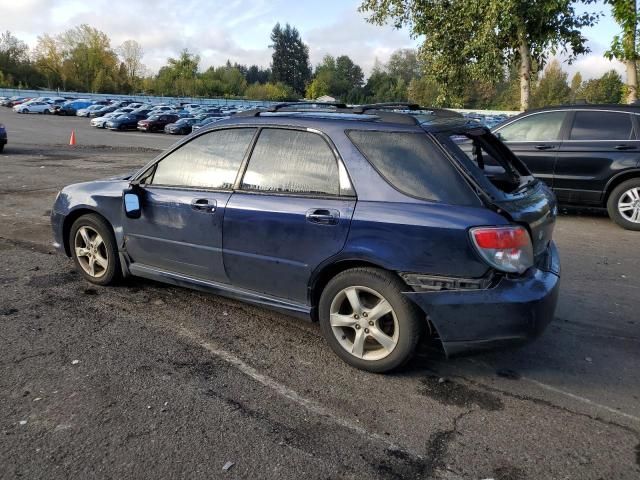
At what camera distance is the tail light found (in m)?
3.22

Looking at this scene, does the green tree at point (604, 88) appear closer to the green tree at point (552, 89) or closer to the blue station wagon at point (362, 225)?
the green tree at point (552, 89)

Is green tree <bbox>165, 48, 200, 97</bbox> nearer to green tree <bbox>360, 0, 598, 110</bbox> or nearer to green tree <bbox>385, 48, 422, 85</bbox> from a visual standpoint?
green tree <bbox>385, 48, 422, 85</bbox>

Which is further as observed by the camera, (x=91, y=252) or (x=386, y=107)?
(x=91, y=252)

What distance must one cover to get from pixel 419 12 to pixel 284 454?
1605 centimetres

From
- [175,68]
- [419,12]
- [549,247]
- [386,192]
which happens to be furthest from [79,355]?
[175,68]

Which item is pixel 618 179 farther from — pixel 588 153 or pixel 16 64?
pixel 16 64

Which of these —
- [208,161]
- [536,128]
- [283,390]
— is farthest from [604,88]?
[283,390]

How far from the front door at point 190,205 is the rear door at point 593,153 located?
19.7ft

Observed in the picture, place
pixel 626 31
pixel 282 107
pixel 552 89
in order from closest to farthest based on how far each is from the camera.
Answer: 1. pixel 282 107
2. pixel 626 31
3. pixel 552 89

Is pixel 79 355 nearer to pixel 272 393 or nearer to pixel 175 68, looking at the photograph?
pixel 272 393

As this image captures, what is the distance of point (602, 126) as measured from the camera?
827 centimetres

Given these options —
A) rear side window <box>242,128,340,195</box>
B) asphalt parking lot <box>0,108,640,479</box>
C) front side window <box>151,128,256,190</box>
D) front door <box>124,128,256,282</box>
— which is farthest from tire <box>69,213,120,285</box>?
rear side window <box>242,128,340,195</box>

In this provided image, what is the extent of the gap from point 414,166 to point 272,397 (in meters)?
1.65

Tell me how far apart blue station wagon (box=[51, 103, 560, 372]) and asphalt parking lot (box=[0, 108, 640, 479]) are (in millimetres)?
334
